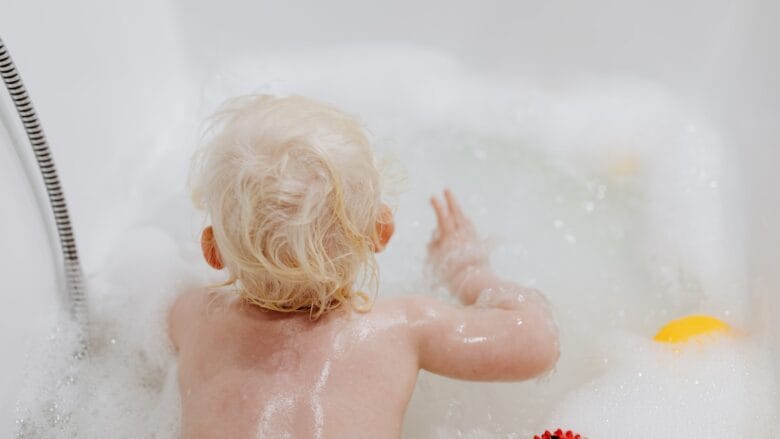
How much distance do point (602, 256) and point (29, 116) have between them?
0.88 metres

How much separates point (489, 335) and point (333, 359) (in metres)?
0.20

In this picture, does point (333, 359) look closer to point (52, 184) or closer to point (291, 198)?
point (291, 198)

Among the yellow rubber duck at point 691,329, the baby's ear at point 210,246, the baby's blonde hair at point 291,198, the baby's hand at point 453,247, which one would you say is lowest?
the yellow rubber duck at point 691,329

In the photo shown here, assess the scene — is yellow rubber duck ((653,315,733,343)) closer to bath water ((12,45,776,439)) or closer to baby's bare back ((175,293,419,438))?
bath water ((12,45,776,439))

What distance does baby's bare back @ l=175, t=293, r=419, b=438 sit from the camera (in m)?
0.82

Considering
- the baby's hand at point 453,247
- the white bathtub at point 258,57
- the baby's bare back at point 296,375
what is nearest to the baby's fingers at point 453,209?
the baby's hand at point 453,247

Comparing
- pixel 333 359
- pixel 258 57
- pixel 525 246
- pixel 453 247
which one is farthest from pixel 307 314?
pixel 258 57

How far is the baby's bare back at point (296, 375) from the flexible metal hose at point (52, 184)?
294mm

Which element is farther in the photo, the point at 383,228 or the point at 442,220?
the point at 442,220

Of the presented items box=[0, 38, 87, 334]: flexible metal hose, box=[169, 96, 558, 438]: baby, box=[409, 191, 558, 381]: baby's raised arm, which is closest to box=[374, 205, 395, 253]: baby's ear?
box=[169, 96, 558, 438]: baby

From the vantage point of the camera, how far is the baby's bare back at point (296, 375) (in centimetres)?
82

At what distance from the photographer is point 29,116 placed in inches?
37.2

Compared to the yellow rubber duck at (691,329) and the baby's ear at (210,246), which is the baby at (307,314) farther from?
the yellow rubber duck at (691,329)

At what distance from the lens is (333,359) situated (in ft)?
2.77
